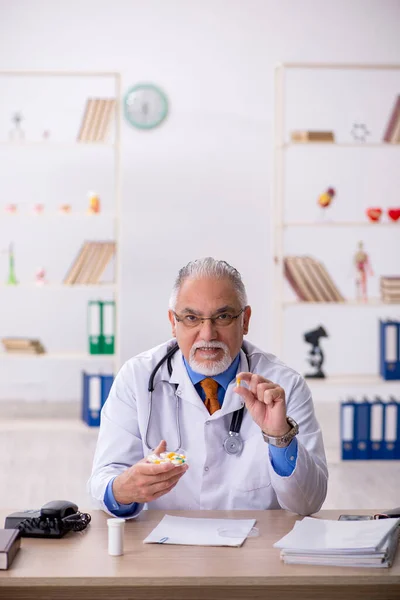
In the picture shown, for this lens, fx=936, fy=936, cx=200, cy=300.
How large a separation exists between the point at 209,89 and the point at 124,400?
4.37 m

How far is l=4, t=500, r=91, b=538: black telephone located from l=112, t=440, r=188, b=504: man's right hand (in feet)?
0.36

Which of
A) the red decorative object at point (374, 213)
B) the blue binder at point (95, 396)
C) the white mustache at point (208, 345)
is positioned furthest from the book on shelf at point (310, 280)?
the white mustache at point (208, 345)

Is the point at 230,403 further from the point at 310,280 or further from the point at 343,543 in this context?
the point at 310,280

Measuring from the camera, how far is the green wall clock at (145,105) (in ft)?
21.2

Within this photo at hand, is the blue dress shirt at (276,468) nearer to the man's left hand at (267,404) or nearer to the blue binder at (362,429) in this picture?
the man's left hand at (267,404)

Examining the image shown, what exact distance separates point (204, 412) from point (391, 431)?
3159 millimetres

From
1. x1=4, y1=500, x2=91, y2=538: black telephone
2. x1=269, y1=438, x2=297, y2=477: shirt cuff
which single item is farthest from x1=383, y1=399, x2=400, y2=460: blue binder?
x1=4, y1=500, x2=91, y2=538: black telephone

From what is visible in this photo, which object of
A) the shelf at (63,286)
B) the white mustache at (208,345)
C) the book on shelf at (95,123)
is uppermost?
the book on shelf at (95,123)

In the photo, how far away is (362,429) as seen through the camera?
17.6ft

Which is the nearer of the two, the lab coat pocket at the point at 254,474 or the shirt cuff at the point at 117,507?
the shirt cuff at the point at 117,507

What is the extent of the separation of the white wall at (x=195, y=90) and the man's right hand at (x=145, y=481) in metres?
4.47

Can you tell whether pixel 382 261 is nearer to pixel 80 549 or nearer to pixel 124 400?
pixel 124 400

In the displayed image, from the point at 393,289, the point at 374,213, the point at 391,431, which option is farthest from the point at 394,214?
the point at 391,431

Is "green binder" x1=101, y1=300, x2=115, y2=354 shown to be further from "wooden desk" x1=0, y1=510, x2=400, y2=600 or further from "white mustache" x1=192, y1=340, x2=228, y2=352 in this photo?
"wooden desk" x1=0, y1=510, x2=400, y2=600
